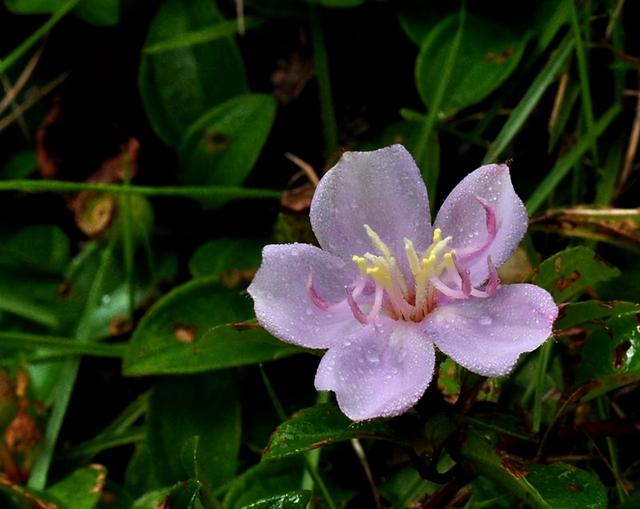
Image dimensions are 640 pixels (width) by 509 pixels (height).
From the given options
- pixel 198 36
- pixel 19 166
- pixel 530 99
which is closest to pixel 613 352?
pixel 530 99

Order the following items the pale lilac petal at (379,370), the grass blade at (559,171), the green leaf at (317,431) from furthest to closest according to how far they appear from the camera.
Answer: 1. the grass blade at (559,171)
2. the green leaf at (317,431)
3. the pale lilac petal at (379,370)

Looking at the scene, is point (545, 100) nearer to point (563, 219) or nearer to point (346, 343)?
point (563, 219)

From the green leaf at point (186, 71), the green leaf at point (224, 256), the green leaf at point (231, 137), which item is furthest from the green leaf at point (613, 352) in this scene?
the green leaf at point (186, 71)

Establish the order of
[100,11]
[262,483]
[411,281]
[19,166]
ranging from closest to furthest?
[411,281] < [262,483] < [100,11] < [19,166]

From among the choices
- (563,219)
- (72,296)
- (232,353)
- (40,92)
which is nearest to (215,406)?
(232,353)

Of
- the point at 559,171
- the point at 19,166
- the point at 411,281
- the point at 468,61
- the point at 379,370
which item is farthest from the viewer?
the point at 19,166

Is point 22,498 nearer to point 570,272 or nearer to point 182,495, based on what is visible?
point 182,495

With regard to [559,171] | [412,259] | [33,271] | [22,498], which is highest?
[412,259]

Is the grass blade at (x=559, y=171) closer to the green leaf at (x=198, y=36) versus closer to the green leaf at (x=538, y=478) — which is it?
the green leaf at (x=538, y=478)
